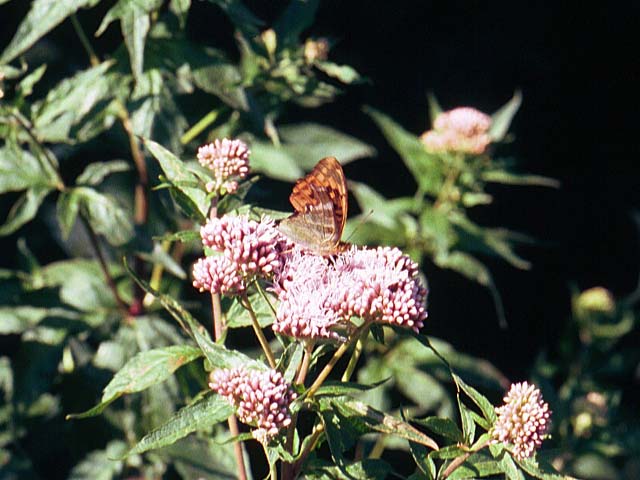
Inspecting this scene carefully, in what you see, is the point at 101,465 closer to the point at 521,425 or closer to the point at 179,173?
the point at 179,173

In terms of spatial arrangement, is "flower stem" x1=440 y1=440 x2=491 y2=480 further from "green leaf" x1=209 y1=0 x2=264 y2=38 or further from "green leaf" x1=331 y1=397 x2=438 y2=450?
"green leaf" x1=209 y1=0 x2=264 y2=38

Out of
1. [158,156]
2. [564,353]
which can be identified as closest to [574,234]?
[564,353]

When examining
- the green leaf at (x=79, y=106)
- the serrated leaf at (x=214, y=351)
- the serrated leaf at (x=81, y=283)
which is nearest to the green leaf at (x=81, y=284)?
the serrated leaf at (x=81, y=283)

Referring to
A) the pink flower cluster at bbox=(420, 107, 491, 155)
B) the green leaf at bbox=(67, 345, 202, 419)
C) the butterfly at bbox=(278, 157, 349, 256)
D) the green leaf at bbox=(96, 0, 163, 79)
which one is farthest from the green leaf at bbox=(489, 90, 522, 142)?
the green leaf at bbox=(67, 345, 202, 419)

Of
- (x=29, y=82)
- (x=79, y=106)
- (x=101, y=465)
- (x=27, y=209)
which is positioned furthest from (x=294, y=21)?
(x=101, y=465)

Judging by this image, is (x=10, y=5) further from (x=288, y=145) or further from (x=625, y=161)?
(x=625, y=161)

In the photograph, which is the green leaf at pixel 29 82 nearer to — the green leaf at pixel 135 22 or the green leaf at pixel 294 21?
the green leaf at pixel 135 22
